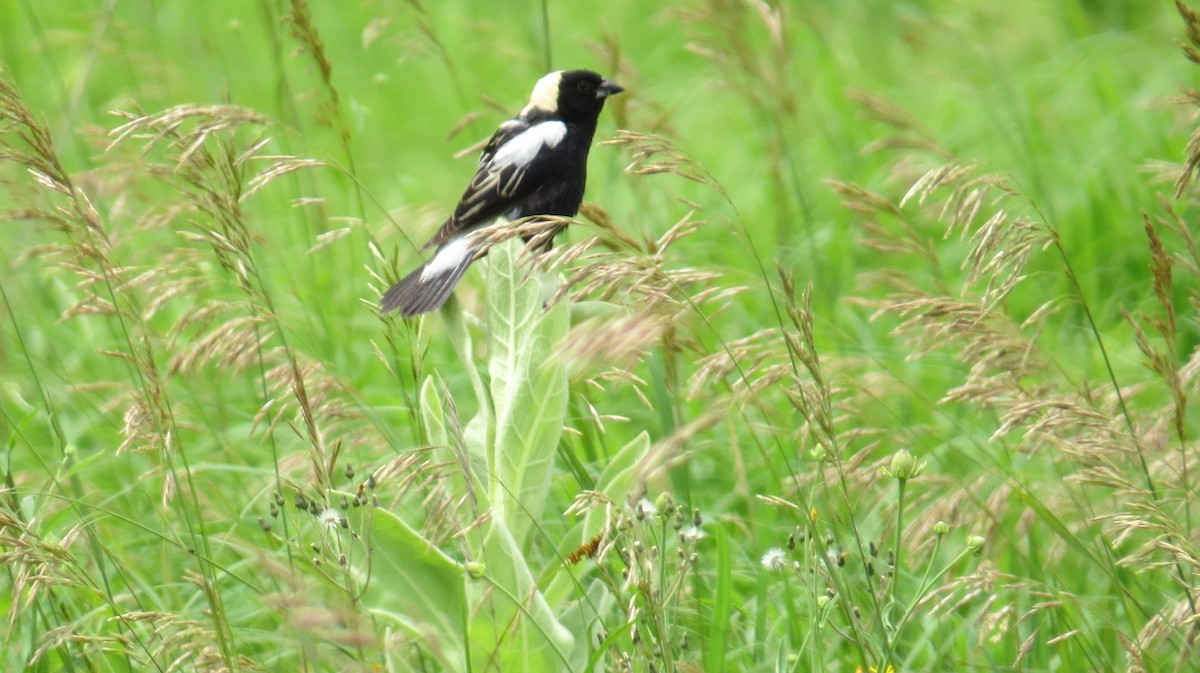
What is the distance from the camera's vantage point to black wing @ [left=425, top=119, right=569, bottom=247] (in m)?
2.55

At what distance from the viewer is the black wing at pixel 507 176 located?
2.55 metres

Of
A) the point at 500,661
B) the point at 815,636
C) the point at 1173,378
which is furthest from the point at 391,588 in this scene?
the point at 1173,378

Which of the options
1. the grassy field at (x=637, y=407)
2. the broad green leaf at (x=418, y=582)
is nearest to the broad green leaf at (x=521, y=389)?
the grassy field at (x=637, y=407)

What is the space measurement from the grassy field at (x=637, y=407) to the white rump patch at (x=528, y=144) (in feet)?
0.52

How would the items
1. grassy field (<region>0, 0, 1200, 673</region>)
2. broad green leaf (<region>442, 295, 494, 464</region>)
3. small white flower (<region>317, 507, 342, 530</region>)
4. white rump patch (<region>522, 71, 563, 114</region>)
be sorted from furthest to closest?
white rump patch (<region>522, 71, 563, 114</region>), broad green leaf (<region>442, 295, 494, 464</region>), grassy field (<region>0, 0, 1200, 673</region>), small white flower (<region>317, 507, 342, 530</region>)

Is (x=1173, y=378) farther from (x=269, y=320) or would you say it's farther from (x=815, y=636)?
(x=269, y=320)

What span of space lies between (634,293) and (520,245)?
0.22 m

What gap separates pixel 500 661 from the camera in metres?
1.94

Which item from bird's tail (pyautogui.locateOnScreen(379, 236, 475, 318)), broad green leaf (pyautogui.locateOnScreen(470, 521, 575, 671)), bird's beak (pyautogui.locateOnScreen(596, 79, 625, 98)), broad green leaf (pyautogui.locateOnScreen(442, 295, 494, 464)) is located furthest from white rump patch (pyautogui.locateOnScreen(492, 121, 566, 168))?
broad green leaf (pyautogui.locateOnScreen(470, 521, 575, 671))

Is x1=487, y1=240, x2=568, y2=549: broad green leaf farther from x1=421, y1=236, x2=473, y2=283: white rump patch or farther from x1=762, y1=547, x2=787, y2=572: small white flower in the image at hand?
x1=762, y1=547, x2=787, y2=572: small white flower

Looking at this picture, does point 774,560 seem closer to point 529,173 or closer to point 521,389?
point 521,389

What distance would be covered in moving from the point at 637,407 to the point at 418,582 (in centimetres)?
176

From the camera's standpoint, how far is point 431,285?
2150mm

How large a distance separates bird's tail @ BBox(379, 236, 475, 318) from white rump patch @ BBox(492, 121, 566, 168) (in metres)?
0.44
